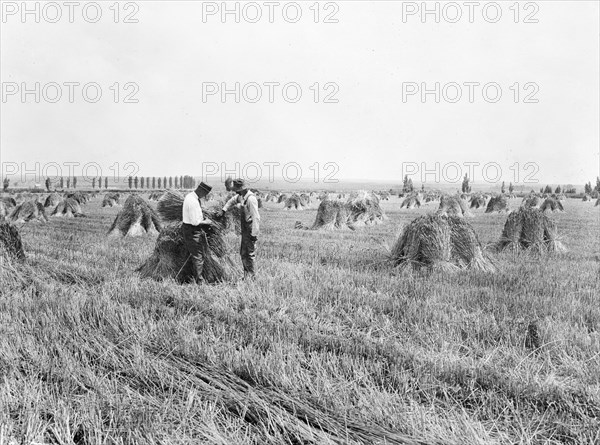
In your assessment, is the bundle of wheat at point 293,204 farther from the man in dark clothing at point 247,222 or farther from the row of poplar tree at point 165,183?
the row of poplar tree at point 165,183

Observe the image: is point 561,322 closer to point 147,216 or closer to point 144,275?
point 144,275

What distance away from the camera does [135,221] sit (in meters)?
15.2

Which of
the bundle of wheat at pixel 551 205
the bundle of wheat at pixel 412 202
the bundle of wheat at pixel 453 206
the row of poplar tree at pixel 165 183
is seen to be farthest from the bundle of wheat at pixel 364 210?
the row of poplar tree at pixel 165 183

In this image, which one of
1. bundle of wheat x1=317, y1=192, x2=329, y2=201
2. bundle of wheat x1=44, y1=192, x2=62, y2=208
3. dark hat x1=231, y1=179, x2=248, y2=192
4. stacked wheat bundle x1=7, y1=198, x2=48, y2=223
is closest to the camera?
dark hat x1=231, y1=179, x2=248, y2=192

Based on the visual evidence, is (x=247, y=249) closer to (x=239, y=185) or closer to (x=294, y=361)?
(x=239, y=185)

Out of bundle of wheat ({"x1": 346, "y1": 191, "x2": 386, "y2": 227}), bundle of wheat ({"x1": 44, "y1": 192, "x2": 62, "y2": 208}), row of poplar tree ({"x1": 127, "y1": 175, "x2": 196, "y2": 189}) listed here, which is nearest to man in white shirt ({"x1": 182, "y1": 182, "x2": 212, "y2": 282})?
bundle of wheat ({"x1": 346, "y1": 191, "x2": 386, "y2": 227})

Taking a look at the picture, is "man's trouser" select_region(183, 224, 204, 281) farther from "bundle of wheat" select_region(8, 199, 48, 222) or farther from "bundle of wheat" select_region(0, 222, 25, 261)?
"bundle of wheat" select_region(8, 199, 48, 222)

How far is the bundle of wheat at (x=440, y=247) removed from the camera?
361 inches

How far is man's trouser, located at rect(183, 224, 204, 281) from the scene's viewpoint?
303 inches

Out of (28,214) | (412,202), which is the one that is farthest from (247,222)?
(412,202)

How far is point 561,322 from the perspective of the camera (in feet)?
17.5

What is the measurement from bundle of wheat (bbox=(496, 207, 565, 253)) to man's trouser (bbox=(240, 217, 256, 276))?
7.37m

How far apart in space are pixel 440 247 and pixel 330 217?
33.8 feet

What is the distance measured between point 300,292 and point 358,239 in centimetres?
868
